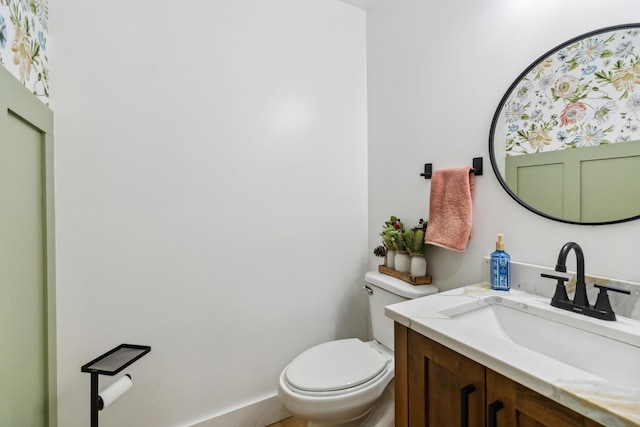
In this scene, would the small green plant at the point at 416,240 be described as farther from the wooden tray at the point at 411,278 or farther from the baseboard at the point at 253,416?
the baseboard at the point at 253,416

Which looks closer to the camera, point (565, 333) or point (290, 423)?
point (565, 333)

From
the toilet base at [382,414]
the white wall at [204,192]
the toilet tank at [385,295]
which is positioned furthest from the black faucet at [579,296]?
the white wall at [204,192]

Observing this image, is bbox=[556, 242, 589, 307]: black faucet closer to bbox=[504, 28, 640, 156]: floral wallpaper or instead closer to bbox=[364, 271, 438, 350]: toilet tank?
bbox=[504, 28, 640, 156]: floral wallpaper

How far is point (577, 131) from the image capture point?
40.5 inches

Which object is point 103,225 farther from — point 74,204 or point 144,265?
point 144,265

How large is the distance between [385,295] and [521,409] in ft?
2.93

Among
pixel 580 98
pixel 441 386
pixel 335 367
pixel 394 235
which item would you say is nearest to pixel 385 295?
pixel 394 235

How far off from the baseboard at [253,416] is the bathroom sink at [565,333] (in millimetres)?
1189

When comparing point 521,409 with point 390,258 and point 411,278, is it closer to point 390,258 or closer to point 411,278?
point 411,278

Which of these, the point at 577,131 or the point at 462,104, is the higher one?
the point at 462,104

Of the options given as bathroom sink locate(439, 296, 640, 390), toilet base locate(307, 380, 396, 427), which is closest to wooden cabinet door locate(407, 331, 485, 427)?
bathroom sink locate(439, 296, 640, 390)

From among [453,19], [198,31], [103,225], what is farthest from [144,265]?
[453,19]

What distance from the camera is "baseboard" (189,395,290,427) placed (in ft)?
4.97

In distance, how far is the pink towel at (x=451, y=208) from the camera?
4.28ft
